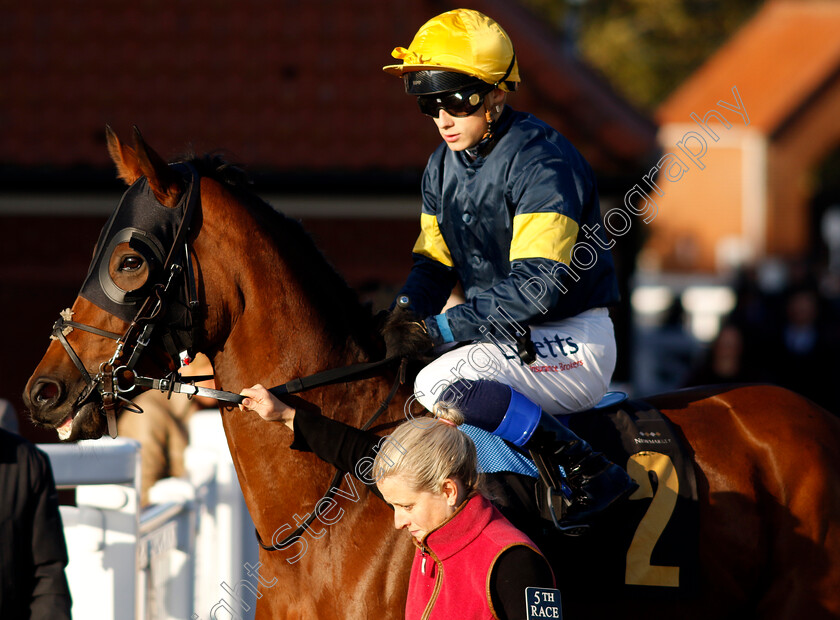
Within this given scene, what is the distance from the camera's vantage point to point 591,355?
3002 millimetres

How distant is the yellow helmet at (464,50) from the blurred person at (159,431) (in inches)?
107

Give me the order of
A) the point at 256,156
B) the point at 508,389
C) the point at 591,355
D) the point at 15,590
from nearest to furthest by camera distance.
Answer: the point at 15,590 → the point at 508,389 → the point at 591,355 → the point at 256,156

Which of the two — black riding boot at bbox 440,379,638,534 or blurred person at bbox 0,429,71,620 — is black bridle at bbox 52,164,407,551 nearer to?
blurred person at bbox 0,429,71,620

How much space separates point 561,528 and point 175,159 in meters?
1.60

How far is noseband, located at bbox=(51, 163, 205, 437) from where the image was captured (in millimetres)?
2699

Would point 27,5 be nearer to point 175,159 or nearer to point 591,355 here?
point 175,159

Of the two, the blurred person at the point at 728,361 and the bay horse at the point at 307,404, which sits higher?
the bay horse at the point at 307,404

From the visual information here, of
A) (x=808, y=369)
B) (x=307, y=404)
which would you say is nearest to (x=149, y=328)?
(x=307, y=404)

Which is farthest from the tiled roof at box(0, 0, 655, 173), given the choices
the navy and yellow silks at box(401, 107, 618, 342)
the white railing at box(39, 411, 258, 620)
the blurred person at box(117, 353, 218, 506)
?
the navy and yellow silks at box(401, 107, 618, 342)

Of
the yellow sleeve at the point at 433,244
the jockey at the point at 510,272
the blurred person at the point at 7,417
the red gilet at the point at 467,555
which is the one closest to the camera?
the red gilet at the point at 467,555

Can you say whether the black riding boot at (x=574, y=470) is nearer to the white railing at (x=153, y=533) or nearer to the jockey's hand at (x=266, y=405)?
the jockey's hand at (x=266, y=405)

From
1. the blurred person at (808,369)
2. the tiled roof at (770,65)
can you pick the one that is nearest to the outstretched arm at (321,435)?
the blurred person at (808,369)

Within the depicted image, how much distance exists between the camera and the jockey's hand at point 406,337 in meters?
2.91

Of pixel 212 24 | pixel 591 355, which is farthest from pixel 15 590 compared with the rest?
pixel 212 24
